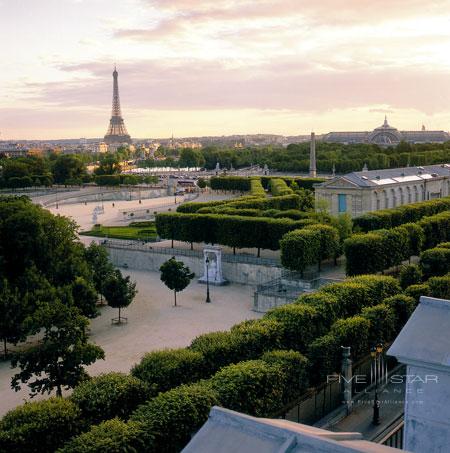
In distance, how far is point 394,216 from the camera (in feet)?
136

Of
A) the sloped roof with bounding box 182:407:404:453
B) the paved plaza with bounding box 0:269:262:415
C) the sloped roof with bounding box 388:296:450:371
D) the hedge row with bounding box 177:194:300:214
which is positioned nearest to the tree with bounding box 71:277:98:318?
the paved plaza with bounding box 0:269:262:415

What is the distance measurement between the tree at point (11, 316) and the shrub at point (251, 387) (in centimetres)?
1176

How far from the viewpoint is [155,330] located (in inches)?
1115

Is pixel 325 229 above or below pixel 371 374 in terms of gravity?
above

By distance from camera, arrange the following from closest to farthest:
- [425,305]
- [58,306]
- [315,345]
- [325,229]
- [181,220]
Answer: [425,305] < [315,345] < [58,306] < [325,229] < [181,220]

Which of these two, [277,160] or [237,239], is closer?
[237,239]

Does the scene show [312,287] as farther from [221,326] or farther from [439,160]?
[439,160]

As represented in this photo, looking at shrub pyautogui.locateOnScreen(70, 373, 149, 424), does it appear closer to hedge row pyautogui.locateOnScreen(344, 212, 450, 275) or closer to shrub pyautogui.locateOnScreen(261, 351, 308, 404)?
shrub pyautogui.locateOnScreen(261, 351, 308, 404)

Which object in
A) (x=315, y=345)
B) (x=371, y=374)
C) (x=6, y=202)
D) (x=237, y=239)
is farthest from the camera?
(x=237, y=239)

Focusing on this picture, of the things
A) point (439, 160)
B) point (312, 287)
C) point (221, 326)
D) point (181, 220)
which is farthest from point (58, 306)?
point (439, 160)

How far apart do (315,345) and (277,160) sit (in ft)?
355

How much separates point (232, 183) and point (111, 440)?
75.7m

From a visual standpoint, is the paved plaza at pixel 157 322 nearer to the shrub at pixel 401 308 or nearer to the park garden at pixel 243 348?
the park garden at pixel 243 348

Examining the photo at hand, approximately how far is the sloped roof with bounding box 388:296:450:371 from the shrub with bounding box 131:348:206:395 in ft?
25.3
